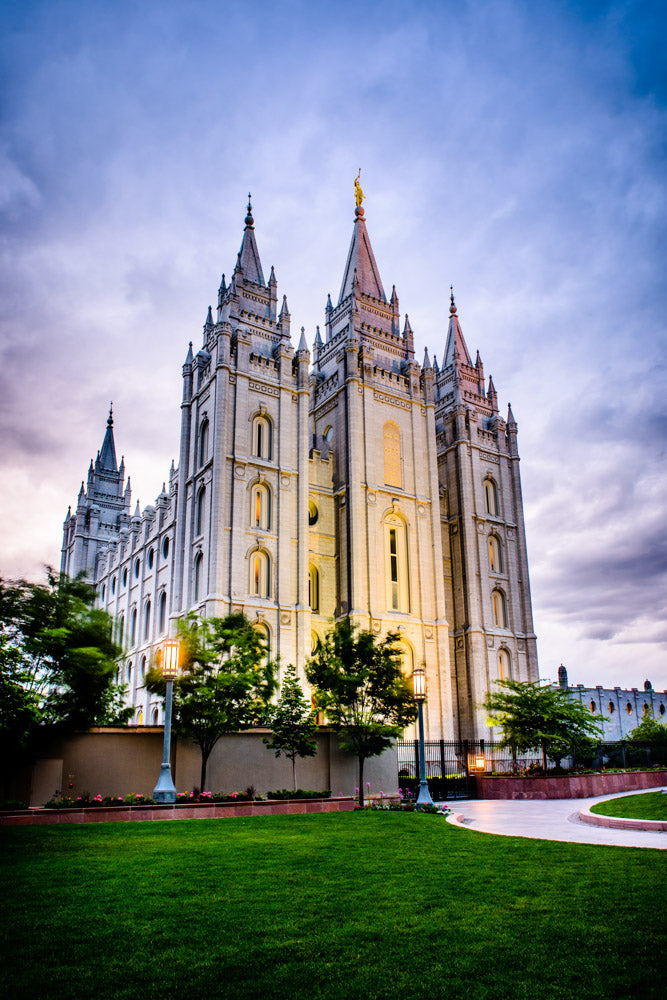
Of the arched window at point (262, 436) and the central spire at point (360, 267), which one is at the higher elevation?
the central spire at point (360, 267)

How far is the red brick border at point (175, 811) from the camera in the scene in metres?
15.6

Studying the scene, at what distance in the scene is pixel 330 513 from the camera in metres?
45.0

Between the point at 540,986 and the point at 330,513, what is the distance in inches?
1572

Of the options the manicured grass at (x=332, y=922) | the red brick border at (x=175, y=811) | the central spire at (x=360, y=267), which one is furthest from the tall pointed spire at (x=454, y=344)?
the manicured grass at (x=332, y=922)

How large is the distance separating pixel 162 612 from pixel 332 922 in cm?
4237

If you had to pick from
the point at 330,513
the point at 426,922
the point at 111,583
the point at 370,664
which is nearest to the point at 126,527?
the point at 111,583

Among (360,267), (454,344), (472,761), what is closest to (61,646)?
(472,761)

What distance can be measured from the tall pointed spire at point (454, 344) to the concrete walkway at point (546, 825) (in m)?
37.3

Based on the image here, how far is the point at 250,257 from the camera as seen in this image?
47469mm

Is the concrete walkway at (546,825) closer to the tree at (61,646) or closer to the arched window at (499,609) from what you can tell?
the tree at (61,646)

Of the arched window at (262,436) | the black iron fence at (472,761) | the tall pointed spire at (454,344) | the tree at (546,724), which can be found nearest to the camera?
the tree at (546,724)

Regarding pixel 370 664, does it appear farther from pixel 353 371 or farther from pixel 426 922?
pixel 353 371

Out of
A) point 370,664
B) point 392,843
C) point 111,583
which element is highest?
point 111,583

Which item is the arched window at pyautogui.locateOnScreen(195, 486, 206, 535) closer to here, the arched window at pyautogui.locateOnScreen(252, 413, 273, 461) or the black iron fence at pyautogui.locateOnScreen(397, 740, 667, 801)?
the arched window at pyautogui.locateOnScreen(252, 413, 273, 461)
